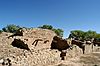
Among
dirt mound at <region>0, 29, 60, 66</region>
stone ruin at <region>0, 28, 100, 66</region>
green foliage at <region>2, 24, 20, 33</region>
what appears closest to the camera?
dirt mound at <region>0, 29, 60, 66</region>

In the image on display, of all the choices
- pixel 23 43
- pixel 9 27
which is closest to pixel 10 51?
pixel 23 43

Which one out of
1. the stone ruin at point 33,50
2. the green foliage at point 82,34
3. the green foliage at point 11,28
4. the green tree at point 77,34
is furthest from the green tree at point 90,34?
the stone ruin at point 33,50

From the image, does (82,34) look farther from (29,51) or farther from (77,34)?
(29,51)

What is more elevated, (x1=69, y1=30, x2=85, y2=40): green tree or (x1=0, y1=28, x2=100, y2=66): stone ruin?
(x1=69, y1=30, x2=85, y2=40): green tree

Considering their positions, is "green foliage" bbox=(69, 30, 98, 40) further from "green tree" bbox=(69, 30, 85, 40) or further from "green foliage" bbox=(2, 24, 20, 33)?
"green foliage" bbox=(2, 24, 20, 33)

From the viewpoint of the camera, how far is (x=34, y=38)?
22875 mm

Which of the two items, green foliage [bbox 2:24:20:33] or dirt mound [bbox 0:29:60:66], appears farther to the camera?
green foliage [bbox 2:24:20:33]

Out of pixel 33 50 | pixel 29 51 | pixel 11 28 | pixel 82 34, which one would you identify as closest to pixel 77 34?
pixel 82 34

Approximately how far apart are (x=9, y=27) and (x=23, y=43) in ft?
159

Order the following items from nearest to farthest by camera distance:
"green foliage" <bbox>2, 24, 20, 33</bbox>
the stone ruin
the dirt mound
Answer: the dirt mound
the stone ruin
"green foliage" <bbox>2, 24, 20, 33</bbox>

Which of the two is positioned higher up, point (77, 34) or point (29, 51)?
point (77, 34)

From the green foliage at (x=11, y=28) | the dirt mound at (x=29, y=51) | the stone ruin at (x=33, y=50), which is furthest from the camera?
the green foliage at (x=11, y=28)

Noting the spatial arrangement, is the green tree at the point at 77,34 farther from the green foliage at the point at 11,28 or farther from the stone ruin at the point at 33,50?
the stone ruin at the point at 33,50

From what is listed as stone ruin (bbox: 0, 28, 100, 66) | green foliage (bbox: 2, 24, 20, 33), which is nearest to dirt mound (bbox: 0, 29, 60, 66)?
stone ruin (bbox: 0, 28, 100, 66)
